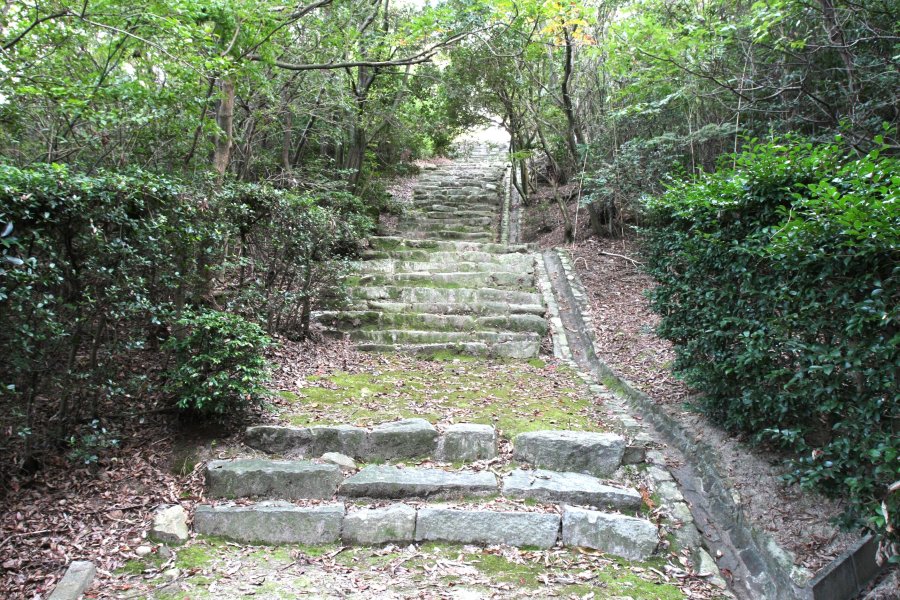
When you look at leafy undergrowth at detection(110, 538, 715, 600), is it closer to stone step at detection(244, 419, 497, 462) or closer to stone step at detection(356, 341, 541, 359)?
stone step at detection(244, 419, 497, 462)

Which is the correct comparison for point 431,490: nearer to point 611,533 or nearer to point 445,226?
point 611,533

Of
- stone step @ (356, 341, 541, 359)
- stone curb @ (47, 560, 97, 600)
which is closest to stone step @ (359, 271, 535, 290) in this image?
stone step @ (356, 341, 541, 359)

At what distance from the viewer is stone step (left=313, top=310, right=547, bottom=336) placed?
24.3 ft

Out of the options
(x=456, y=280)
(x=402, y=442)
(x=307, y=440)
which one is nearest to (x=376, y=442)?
(x=402, y=442)

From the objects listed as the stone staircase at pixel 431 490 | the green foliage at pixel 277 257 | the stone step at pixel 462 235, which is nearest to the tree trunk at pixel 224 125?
the green foliage at pixel 277 257

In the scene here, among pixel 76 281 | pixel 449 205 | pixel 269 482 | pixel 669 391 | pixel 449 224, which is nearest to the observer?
pixel 76 281

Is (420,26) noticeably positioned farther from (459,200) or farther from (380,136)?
(459,200)

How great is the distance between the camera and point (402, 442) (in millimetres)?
4191

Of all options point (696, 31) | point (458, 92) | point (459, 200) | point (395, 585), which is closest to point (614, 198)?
point (696, 31)

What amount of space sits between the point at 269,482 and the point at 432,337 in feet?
12.3

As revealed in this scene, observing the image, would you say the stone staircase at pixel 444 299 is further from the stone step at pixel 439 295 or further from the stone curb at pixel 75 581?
the stone curb at pixel 75 581

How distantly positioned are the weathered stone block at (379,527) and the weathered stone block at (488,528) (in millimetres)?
72

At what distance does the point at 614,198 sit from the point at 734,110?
2.74m

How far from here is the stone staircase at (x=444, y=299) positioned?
7.14 meters
